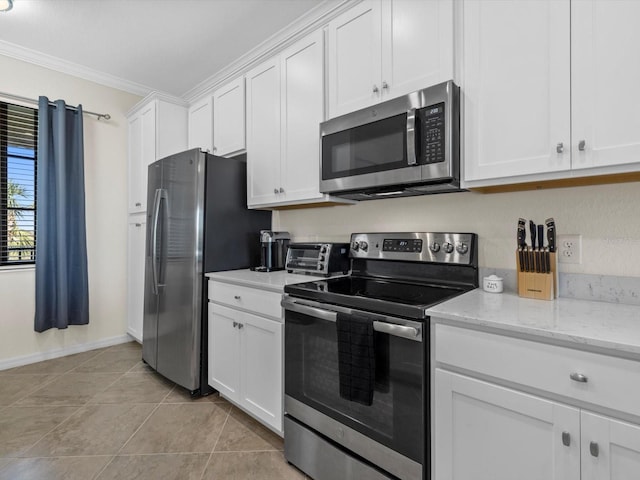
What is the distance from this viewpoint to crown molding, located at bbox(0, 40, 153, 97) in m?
2.86

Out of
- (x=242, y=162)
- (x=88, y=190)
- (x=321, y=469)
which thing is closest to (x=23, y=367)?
(x=88, y=190)

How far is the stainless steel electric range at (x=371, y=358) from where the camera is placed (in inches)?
48.7

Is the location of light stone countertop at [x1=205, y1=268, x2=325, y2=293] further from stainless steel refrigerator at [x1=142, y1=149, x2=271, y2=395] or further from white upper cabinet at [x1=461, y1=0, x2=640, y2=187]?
white upper cabinet at [x1=461, y1=0, x2=640, y2=187]

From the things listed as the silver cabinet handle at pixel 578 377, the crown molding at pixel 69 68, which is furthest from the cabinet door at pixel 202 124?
the silver cabinet handle at pixel 578 377

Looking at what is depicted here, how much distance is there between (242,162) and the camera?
8.47ft

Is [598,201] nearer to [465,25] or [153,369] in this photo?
[465,25]

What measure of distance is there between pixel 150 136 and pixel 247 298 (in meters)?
2.17

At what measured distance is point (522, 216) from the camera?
156 centimetres

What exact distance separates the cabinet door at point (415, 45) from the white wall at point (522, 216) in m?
0.60

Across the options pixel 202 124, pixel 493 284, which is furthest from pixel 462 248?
pixel 202 124

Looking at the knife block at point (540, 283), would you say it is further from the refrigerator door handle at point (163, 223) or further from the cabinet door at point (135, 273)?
the cabinet door at point (135, 273)

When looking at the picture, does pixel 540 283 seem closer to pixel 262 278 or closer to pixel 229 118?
pixel 262 278

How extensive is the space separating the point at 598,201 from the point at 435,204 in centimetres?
69

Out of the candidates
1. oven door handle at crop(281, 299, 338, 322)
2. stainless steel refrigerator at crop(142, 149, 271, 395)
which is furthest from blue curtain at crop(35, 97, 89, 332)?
oven door handle at crop(281, 299, 338, 322)
